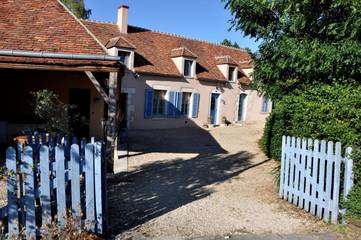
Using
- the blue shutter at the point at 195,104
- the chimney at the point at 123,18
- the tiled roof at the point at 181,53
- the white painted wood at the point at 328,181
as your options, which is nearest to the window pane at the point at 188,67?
the tiled roof at the point at 181,53

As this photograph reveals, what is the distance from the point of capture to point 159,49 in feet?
66.8

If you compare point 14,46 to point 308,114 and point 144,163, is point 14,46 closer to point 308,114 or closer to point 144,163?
point 144,163

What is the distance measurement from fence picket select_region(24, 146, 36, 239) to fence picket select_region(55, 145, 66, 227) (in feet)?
0.86

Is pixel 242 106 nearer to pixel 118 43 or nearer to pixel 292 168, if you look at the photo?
pixel 118 43

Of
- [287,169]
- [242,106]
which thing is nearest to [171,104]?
[242,106]

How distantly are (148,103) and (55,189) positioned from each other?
14.4 m

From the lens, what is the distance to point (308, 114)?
6.07 m

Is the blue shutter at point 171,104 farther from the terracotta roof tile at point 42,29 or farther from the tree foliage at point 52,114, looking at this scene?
the tree foliage at point 52,114

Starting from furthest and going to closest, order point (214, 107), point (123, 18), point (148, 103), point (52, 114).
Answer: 1. point (214, 107)
2. point (123, 18)
3. point (148, 103)
4. point (52, 114)

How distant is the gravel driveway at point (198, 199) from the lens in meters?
4.84

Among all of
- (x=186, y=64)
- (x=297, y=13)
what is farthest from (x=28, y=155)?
(x=186, y=64)

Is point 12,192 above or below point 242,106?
below

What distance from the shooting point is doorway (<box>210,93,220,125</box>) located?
22219 millimetres

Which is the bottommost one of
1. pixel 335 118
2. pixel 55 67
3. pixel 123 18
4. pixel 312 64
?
pixel 335 118
